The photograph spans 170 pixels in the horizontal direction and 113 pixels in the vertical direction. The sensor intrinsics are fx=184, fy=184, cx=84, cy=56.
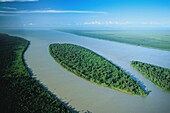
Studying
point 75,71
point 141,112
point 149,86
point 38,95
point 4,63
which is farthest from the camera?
point 4,63

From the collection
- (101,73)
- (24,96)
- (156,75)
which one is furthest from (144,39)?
(24,96)

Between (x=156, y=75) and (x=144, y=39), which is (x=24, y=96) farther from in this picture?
(x=144, y=39)

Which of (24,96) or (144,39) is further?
(144,39)

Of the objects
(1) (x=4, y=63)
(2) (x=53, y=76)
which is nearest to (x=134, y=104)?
(2) (x=53, y=76)

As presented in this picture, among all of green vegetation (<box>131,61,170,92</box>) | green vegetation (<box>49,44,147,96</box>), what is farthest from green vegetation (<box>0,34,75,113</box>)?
green vegetation (<box>131,61,170,92</box>)

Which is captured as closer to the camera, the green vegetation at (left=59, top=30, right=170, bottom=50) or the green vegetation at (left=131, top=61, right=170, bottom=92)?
the green vegetation at (left=131, top=61, right=170, bottom=92)

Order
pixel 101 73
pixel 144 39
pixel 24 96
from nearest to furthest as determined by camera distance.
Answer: pixel 24 96, pixel 101 73, pixel 144 39

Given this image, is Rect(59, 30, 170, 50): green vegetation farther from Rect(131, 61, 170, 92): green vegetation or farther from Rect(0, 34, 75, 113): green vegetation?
Rect(0, 34, 75, 113): green vegetation

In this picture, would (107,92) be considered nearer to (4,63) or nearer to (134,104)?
(134,104)
